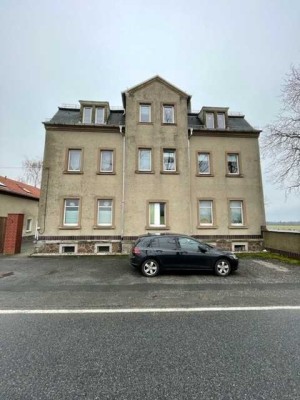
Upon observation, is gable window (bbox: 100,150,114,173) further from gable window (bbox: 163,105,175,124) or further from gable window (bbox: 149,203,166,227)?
gable window (bbox: 163,105,175,124)

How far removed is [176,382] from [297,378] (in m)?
1.61

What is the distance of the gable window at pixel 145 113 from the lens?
16562mm

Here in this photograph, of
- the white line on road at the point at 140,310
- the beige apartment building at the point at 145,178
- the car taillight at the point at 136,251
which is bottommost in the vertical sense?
the white line on road at the point at 140,310

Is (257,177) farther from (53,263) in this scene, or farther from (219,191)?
(53,263)

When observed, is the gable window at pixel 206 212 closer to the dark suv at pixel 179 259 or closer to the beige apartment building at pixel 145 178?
the beige apartment building at pixel 145 178

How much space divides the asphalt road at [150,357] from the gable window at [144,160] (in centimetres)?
1201

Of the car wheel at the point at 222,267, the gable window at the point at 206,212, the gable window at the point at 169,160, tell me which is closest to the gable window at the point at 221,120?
the gable window at the point at 169,160

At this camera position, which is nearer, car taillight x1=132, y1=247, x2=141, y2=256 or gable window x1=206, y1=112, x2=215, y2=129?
car taillight x1=132, y1=247, x2=141, y2=256

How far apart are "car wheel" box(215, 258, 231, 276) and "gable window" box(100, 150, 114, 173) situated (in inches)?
394

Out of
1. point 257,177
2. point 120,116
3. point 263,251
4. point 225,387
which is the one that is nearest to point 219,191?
point 257,177

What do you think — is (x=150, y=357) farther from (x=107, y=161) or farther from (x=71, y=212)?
(x=107, y=161)

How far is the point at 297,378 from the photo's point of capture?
2924 mm

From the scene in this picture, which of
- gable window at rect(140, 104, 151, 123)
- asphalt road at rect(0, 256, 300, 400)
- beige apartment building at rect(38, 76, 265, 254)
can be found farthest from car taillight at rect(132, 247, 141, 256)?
gable window at rect(140, 104, 151, 123)

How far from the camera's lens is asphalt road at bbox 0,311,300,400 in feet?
8.82
